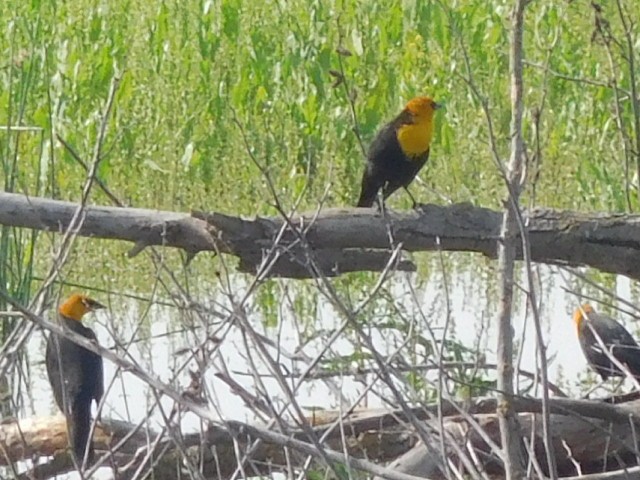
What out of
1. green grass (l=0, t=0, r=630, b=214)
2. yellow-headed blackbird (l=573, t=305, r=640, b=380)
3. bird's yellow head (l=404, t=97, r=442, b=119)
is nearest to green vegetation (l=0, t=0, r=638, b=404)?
green grass (l=0, t=0, r=630, b=214)

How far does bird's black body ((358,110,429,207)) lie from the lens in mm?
5285

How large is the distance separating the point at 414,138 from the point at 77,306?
46.8 inches

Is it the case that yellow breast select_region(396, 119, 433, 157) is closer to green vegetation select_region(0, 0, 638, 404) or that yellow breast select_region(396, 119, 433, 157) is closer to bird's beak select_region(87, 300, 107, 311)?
green vegetation select_region(0, 0, 638, 404)

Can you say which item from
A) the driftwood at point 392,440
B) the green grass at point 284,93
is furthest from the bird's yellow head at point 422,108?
the driftwood at point 392,440

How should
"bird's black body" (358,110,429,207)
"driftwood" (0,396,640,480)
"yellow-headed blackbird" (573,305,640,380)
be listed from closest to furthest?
1. "driftwood" (0,396,640,480)
2. "yellow-headed blackbird" (573,305,640,380)
3. "bird's black body" (358,110,429,207)

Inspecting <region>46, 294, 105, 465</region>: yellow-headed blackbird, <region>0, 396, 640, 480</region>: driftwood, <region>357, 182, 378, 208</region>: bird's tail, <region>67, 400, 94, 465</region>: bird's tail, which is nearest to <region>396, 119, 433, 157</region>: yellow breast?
<region>357, 182, 378, 208</region>: bird's tail

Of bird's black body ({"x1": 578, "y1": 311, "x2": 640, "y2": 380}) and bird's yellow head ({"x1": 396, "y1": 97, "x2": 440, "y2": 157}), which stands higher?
bird's yellow head ({"x1": 396, "y1": 97, "x2": 440, "y2": 157})

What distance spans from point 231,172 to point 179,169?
0.70 ft

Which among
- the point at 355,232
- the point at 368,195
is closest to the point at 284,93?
the point at 368,195

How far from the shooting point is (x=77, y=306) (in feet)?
16.5

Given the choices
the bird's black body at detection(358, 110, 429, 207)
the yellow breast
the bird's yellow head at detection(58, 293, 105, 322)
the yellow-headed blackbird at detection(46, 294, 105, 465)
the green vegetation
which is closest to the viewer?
the yellow-headed blackbird at detection(46, 294, 105, 465)

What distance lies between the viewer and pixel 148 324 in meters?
5.70

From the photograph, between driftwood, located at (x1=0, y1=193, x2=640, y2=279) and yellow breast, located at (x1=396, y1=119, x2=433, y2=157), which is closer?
driftwood, located at (x1=0, y1=193, x2=640, y2=279)

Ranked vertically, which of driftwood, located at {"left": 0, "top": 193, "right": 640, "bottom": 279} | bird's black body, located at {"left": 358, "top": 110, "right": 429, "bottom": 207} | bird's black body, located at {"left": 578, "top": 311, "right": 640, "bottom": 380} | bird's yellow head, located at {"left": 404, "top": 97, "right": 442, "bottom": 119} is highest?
bird's yellow head, located at {"left": 404, "top": 97, "right": 442, "bottom": 119}
